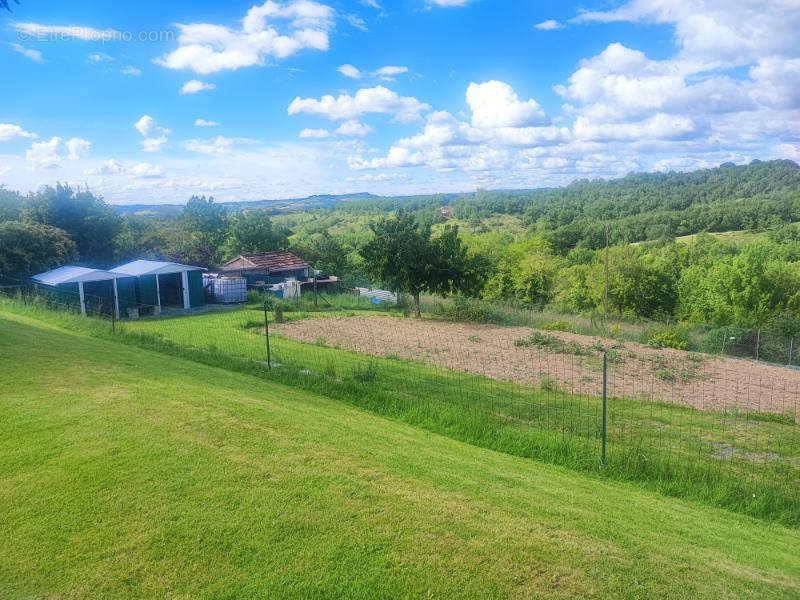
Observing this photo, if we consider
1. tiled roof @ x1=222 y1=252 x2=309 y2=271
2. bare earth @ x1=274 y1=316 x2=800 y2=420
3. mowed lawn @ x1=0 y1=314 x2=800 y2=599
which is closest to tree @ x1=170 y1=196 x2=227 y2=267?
tiled roof @ x1=222 y1=252 x2=309 y2=271

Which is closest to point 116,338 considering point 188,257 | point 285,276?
point 285,276

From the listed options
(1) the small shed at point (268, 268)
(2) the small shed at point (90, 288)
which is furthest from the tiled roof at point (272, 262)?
(2) the small shed at point (90, 288)

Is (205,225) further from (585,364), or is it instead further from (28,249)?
(585,364)

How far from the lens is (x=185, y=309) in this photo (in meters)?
27.4

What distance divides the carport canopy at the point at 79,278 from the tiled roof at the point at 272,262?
439 inches

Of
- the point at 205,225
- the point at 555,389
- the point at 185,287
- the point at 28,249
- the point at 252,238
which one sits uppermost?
the point at 205,225

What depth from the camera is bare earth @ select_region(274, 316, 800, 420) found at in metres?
14.0

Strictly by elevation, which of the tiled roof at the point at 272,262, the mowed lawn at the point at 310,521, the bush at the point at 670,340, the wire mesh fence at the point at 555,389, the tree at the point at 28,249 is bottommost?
the bush at the point at 670,340

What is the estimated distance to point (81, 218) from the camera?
3331 cm

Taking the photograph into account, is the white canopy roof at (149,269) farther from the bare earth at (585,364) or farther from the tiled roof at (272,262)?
the tiled roof at (272,262)

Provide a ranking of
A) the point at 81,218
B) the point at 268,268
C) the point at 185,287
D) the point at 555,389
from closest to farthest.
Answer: the point at 555,389 → the point at 185,287 → the point at 81,218 → the point at 268,268

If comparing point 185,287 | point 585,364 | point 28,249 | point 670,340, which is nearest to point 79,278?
point 185,287

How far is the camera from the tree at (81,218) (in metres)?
32.6

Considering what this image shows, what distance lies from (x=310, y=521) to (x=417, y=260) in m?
23.9
